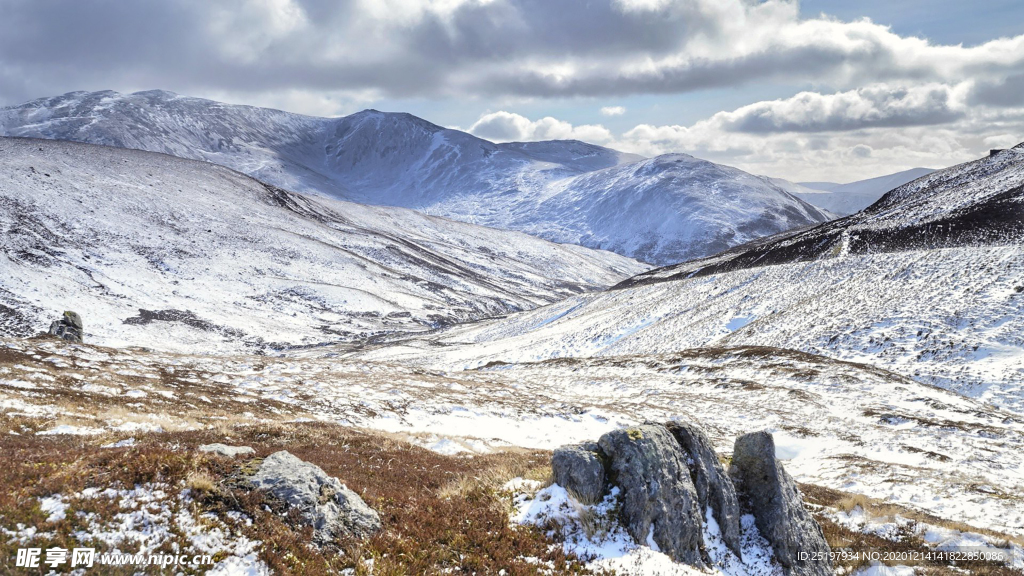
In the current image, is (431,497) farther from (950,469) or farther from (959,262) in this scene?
(959,262)

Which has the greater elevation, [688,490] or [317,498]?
[317,498]

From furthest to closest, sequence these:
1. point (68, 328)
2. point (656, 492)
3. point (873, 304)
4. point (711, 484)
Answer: point (873, 304)
point (68, 328)
point (711, 484)
point (656, 492)

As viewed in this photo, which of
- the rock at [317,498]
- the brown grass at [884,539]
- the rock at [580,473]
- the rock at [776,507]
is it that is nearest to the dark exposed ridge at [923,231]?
the brown grass at [884,539]

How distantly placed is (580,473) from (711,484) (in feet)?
10.6

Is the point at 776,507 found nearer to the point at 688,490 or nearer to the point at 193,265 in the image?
the point at 688,490

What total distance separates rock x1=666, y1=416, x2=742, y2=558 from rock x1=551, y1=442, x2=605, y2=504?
7.47ft

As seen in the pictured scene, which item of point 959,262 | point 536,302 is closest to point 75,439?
point 959,262

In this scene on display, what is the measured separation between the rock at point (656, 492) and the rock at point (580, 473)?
0.46 meters

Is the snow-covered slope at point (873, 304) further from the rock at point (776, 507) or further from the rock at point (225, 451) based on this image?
the rock at point (225, 451)

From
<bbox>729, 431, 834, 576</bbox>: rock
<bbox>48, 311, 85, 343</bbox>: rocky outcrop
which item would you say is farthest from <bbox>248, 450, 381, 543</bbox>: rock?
<bbox>48, 311, 85, 343</bbox>: rocky outcrop

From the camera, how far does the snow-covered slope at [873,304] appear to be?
34.2 m

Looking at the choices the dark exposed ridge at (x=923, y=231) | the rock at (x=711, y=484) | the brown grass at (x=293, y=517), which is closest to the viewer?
the brown grass at (x=293, y=517)

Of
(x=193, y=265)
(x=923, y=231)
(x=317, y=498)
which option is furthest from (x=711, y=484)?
(x=193, y=265)

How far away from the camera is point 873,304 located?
43.1 m
